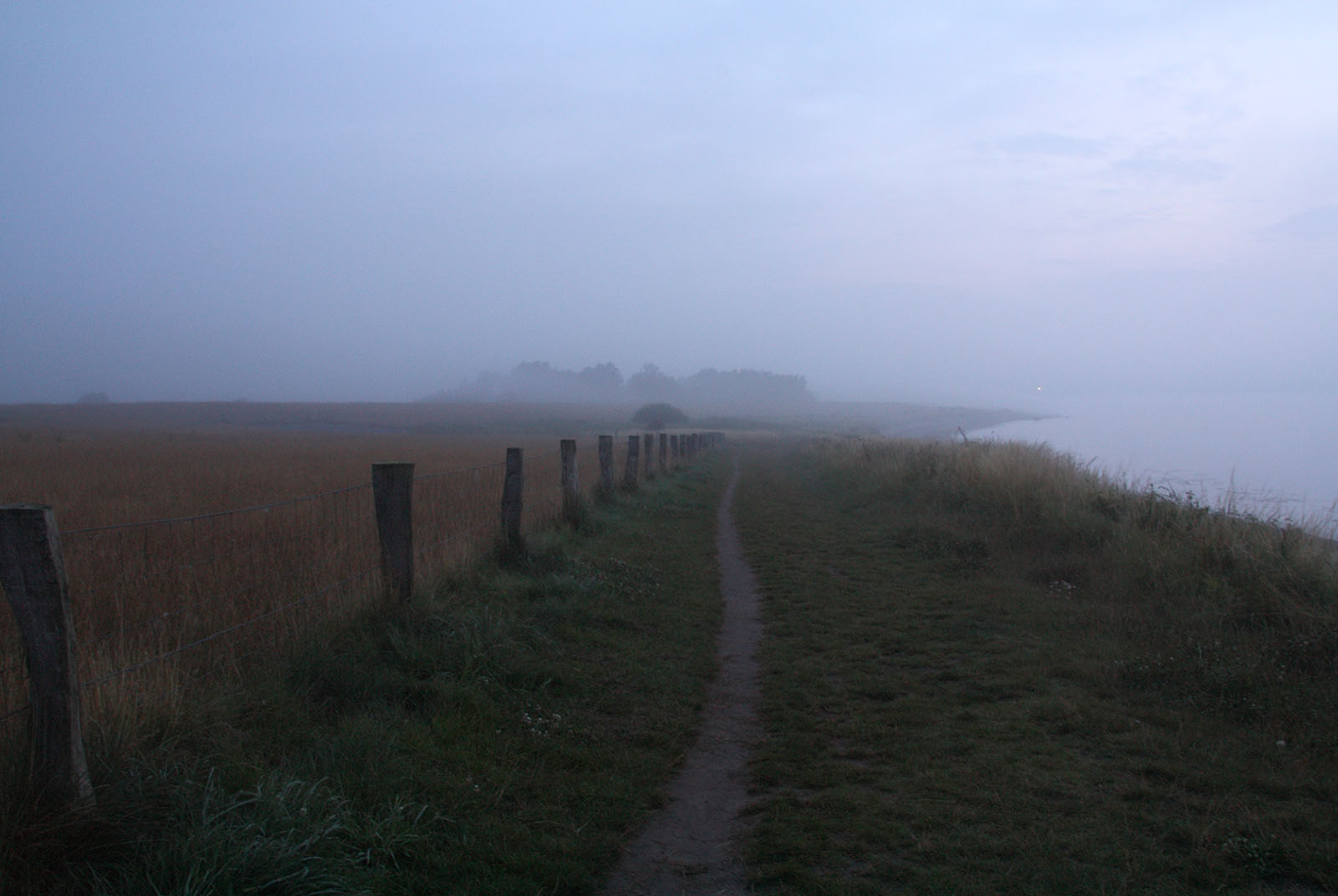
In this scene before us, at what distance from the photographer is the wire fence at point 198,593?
4008mm

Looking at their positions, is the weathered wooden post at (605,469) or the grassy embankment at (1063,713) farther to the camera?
the weathered wooden post at (605,469)

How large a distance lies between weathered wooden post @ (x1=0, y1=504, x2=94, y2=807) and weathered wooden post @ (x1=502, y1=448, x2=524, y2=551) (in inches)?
220

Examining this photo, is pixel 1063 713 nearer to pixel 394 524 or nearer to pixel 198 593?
pixel 394 524

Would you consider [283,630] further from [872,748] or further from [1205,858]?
[1205,858]

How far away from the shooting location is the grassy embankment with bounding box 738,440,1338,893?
11.9 ft

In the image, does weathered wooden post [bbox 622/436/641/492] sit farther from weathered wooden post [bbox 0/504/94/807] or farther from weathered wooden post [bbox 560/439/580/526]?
weathered wooden post [bbox 0/504/94/807]

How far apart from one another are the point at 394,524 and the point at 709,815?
3236 millimetres

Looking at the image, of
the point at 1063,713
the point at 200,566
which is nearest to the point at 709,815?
the point at 1063,713

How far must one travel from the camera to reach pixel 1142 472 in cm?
1455

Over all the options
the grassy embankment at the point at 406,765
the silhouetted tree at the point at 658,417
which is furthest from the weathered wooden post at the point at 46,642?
the silhouetted tree at the point at 658,417

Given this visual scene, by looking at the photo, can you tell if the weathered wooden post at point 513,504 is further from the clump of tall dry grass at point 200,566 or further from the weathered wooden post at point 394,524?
the weathered wooden post at point 394,524

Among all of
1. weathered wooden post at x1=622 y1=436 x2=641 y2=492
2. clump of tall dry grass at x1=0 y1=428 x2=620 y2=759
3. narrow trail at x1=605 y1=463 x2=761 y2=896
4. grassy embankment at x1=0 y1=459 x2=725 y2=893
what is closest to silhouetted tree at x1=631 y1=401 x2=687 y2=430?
weathered wooden post at x1=622 y1=436 x2=641 y2=492

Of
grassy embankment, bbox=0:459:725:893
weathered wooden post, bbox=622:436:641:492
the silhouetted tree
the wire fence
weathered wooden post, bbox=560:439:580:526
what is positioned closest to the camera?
grassy embankment, bbox=0:459:725:893

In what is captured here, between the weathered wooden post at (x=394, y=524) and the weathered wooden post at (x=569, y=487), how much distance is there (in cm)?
498
